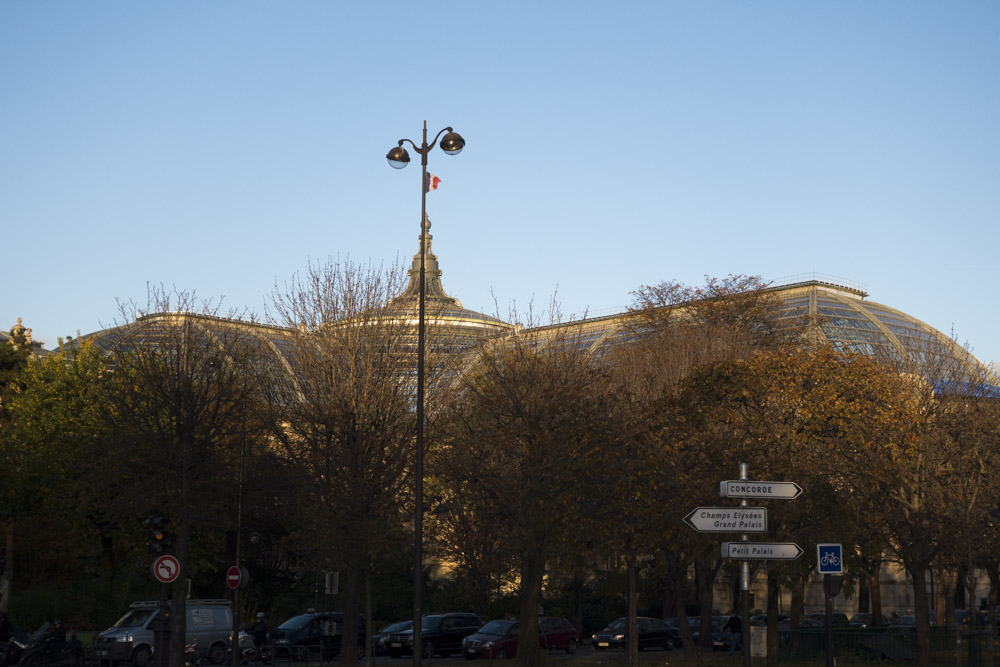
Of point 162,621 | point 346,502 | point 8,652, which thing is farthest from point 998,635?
point 8,652

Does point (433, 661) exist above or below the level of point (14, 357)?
below

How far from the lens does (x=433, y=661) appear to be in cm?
4106

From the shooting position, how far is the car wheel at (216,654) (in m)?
37.7

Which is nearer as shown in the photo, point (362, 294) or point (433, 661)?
point (362, 294)

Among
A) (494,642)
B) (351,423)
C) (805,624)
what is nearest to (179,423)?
(351,423)

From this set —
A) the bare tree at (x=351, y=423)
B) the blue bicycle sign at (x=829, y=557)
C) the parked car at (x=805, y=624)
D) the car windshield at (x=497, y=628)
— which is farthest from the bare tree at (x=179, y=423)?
the parked car at (x=805, y=624)

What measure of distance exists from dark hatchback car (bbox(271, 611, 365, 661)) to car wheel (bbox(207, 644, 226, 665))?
259cm

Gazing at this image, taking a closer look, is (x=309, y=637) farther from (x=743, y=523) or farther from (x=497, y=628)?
(x=743, y=523)

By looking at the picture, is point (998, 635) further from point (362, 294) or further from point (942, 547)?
point (362, 294)

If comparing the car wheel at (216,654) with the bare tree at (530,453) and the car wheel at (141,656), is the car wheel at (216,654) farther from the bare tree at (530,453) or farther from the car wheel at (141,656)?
the bare tree at (530,453)

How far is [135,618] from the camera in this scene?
36781 millimetres

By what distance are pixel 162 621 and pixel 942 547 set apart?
25.6 metres

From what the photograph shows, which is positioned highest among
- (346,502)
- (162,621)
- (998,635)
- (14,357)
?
(14,357)

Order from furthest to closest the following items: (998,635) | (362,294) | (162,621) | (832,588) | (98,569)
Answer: (98,569), (998,635), (362,294), (162,621), (832,588)
